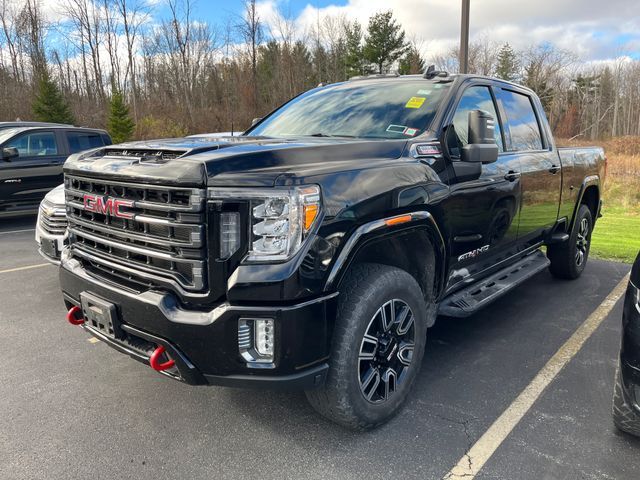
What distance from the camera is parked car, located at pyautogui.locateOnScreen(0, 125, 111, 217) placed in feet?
29.1

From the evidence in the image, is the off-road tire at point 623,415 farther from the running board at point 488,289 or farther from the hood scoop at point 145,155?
the hood scoop at point 145,155

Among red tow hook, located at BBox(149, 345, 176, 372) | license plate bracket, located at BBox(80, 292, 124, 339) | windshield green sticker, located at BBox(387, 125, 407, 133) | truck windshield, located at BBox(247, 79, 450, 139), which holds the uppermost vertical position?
truck windshield, located at BBox(247, 79, 450, 139)

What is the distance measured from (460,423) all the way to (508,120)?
270cm

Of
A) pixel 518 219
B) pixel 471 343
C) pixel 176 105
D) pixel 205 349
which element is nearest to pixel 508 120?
pixel 518 219

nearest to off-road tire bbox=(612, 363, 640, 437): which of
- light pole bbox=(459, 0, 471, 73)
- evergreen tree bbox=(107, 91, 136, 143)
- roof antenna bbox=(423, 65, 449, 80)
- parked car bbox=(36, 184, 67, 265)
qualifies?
roof antenna bbox=(423, 65, 449, 80)

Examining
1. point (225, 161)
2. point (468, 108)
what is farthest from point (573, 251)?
point (225, 161)

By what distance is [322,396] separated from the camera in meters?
2.54

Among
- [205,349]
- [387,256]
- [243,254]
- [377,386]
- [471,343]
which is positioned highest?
[243,254]

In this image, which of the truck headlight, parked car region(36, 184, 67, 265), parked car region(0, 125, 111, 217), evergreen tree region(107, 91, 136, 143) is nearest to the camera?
the truck headlight

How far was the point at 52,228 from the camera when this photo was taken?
498 cm

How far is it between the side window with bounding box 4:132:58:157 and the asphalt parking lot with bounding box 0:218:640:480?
607 cm

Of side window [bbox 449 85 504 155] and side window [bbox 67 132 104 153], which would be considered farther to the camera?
side window [bbox 67 132 104 153]

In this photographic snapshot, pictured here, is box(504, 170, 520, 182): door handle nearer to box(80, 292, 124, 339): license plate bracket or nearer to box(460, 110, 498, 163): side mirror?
box(460, 110, 498, 163): side mirror

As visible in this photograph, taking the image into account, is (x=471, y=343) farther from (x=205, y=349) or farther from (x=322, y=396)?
(x=205, y=349)
